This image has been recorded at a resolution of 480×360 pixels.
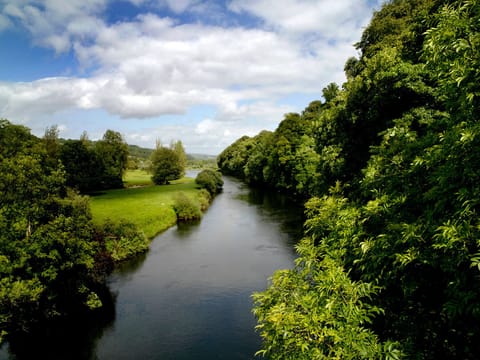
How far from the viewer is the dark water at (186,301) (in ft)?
56.7

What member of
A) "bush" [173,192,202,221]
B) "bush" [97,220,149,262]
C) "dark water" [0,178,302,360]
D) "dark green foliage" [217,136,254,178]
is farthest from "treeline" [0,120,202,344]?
Result: "dark green foliage" [217,136,254,178]

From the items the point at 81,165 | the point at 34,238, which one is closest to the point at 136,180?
the point at 81,165

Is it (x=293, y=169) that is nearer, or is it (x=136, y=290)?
(x=136, y=290)

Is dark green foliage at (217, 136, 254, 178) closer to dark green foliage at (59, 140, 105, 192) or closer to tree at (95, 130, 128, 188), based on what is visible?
tree at (95, 130, 128, 188)

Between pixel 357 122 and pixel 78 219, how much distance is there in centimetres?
1766

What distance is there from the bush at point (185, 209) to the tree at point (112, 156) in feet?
97.1

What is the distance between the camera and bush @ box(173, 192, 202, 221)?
47531mm

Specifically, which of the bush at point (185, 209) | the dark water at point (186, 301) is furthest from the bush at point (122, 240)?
the bush at point (185, 209)

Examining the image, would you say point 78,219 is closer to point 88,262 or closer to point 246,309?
point 88,262

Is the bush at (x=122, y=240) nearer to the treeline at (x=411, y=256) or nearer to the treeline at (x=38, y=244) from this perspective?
the treeline at (x=38, y=244)

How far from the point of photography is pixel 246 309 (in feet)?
68.9

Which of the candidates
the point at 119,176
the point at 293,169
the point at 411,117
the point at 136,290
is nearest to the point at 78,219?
the point at 136,290

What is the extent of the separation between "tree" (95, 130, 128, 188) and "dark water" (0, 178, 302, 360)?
37.3 m

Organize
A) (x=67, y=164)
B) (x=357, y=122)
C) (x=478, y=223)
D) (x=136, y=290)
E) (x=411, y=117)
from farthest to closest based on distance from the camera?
(x=67, y=164)
(x=136, y=290)
(x=357, y=122)
(x=411, y=117)
(x=478, y=223)
